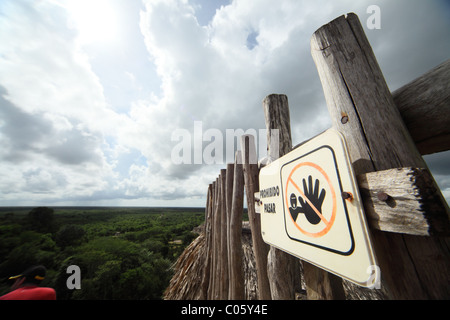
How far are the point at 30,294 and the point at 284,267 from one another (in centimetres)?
490

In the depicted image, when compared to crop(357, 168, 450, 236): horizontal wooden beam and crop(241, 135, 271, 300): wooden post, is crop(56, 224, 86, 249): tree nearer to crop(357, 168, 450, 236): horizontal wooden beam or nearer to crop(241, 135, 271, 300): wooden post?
crop(241, 135, 271, 300): wooden post

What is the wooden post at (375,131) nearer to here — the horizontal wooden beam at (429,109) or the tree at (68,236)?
the horizontal wooden beam at (429,109)

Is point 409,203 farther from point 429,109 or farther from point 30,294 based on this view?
point 30,294

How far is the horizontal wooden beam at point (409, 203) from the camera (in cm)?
50

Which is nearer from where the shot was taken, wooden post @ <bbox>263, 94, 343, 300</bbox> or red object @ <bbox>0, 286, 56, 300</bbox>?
wooden post @ <bbox>263, 94, 343, 300</bbox>

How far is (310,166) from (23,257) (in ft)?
51.3

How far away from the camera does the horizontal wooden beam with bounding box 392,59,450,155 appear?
68cm

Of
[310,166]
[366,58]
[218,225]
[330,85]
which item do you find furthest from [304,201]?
[218,225]

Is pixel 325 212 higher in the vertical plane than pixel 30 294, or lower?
higher

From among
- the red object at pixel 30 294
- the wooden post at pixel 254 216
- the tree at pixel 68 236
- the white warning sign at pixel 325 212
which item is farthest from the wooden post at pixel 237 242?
the tree at pixel 68 236

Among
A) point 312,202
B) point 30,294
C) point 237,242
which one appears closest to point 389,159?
point 312,202

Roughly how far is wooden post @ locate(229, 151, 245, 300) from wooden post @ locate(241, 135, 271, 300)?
0.31 m

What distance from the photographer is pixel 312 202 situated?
32.9 inches

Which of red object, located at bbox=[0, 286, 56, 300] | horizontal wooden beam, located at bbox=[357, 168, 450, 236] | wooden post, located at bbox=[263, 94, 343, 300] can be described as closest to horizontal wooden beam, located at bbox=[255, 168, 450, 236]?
horizontal wooden beam, located at bbox=[357, 168, 450, 236]
